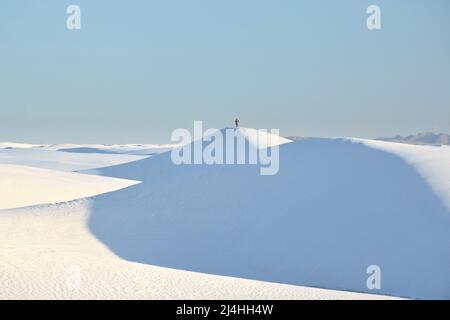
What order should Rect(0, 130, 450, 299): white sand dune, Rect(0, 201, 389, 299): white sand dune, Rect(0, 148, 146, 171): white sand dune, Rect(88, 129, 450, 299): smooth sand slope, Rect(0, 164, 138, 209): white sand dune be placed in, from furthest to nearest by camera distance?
Rect(0, 148, 146, 171): white sand dune → Rect(0, 164, 138, 209): white sand dune → Rect(88, 129, 450, 299): smooth sand slope → Rect(0, 130, 450, 299): white sand dune → Rect(0, 201, 389, 299): white sand dune

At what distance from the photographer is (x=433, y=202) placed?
1730cm

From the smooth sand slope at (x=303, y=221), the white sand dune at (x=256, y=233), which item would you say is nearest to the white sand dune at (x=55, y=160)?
the smooth sand slope at (x=303, y=221)

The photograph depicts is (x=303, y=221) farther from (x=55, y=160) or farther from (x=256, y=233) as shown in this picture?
(x=55, y=160)

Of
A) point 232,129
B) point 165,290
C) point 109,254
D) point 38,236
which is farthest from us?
point 232,129

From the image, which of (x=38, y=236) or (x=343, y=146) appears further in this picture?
(x=343, y=146)

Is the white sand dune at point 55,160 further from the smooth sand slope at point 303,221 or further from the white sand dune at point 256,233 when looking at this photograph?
the white sand dune at point 256,233

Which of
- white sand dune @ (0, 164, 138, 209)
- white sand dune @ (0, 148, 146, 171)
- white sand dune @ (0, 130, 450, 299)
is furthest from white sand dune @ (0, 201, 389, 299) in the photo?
white sand dune @ (0, 148, 146, 171)

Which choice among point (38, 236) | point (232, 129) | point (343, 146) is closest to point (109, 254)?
point (38, 236)

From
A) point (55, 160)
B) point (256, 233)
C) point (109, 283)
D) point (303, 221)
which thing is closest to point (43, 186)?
point (256, 233)

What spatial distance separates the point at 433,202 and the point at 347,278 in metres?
4.16

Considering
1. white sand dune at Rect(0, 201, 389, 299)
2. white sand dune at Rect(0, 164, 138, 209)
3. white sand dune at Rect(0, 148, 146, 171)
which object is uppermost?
white sand dune at Rect(0, 201, 389, 299)

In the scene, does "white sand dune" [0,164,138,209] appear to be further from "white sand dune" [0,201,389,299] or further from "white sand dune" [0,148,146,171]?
"white sand dune" [0,148,146,171]

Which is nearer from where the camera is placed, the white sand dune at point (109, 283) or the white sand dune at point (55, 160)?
the white sand dune at point (109, 283)
